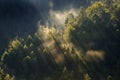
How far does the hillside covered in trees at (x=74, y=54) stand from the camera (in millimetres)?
111875

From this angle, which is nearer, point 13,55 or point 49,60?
point 49,60

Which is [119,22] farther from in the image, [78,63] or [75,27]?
[78,63]

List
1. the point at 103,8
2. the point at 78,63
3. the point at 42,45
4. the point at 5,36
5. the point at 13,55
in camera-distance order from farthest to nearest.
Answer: the point at 5,36
the point at 103,8
the point at 42,45
the point at 13,55
the point at 78,63

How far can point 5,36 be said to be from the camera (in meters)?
196

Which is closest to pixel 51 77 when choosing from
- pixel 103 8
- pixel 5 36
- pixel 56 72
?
pixel 56 72

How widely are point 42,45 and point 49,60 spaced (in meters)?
19.8

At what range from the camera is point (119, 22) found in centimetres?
13912

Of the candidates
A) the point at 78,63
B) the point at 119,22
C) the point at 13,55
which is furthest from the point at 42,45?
the point at 119,22

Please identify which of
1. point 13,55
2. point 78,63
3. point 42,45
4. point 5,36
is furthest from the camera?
point 5,36

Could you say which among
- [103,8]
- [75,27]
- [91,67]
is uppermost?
[103,8]

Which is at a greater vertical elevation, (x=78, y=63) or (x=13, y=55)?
(x=13, y=55)

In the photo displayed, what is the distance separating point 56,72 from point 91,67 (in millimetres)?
15220

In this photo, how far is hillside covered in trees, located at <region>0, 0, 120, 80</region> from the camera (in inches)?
4405

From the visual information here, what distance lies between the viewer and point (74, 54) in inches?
4776
